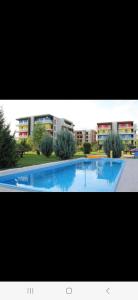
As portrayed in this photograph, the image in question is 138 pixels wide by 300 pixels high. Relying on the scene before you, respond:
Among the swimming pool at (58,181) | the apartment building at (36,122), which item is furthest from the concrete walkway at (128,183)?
the apartment building at (36,122)

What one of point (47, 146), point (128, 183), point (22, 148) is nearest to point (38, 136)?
point (47, 146)

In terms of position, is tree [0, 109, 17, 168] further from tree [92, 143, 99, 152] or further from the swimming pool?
tree [92, 143, 99, 152]

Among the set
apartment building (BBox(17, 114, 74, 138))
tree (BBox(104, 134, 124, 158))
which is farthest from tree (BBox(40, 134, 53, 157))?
tree (BBox(104, 134, 124, 158))

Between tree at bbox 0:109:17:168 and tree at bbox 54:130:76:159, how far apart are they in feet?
15.6

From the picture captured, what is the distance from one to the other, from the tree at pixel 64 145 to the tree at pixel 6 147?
4.77 meters

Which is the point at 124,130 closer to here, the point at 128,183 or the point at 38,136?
the point at 38,136

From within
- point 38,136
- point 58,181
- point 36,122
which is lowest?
point 58,181

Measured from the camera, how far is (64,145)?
37.1 ft

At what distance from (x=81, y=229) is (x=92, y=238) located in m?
0.14

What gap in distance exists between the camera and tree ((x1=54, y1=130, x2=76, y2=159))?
11.3 metres

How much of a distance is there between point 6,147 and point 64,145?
514cm

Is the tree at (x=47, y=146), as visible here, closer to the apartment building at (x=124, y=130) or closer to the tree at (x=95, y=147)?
the apartment building at (x=124, y=130)
